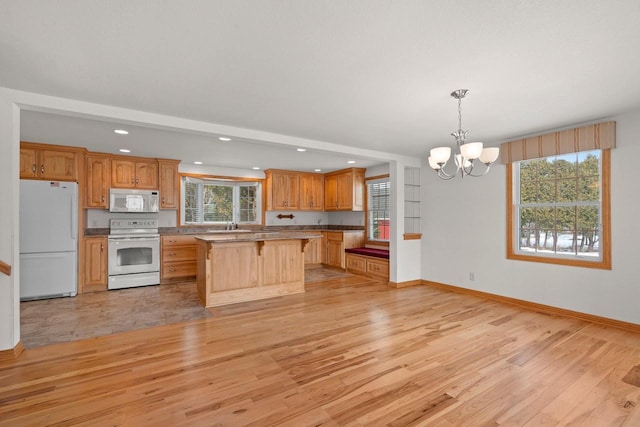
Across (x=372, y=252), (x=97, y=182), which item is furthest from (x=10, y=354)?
(x=372, y=252)

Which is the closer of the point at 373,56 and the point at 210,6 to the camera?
the point at 210,6

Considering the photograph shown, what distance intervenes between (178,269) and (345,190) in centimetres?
401

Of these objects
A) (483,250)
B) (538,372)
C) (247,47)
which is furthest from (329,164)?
(538,372)

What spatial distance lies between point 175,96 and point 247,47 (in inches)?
47.2

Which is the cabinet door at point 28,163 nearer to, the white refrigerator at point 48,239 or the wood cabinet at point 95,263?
the white refrigerator at point 48,239

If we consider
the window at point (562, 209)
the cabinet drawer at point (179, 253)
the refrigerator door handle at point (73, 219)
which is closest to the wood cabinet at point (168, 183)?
the cabinet drawer at point (179, 253)

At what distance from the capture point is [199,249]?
4.56 m

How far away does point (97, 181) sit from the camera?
5.30 metres

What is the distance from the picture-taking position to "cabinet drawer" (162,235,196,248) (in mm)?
5680

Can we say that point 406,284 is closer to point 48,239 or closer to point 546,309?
point 546,309

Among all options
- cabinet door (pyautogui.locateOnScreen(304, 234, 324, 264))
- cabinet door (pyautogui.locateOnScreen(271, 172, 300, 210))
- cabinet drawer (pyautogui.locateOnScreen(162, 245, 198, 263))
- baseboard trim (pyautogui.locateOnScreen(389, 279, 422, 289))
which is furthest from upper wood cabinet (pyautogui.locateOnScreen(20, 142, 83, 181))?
baseboard trim (pyautogui.locateOnScreen(389, 279, 422, 289))

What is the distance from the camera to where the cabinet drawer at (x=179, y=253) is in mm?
5672

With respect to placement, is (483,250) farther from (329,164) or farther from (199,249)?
(199,249)

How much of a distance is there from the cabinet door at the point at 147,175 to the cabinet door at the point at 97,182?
19.5 inches
